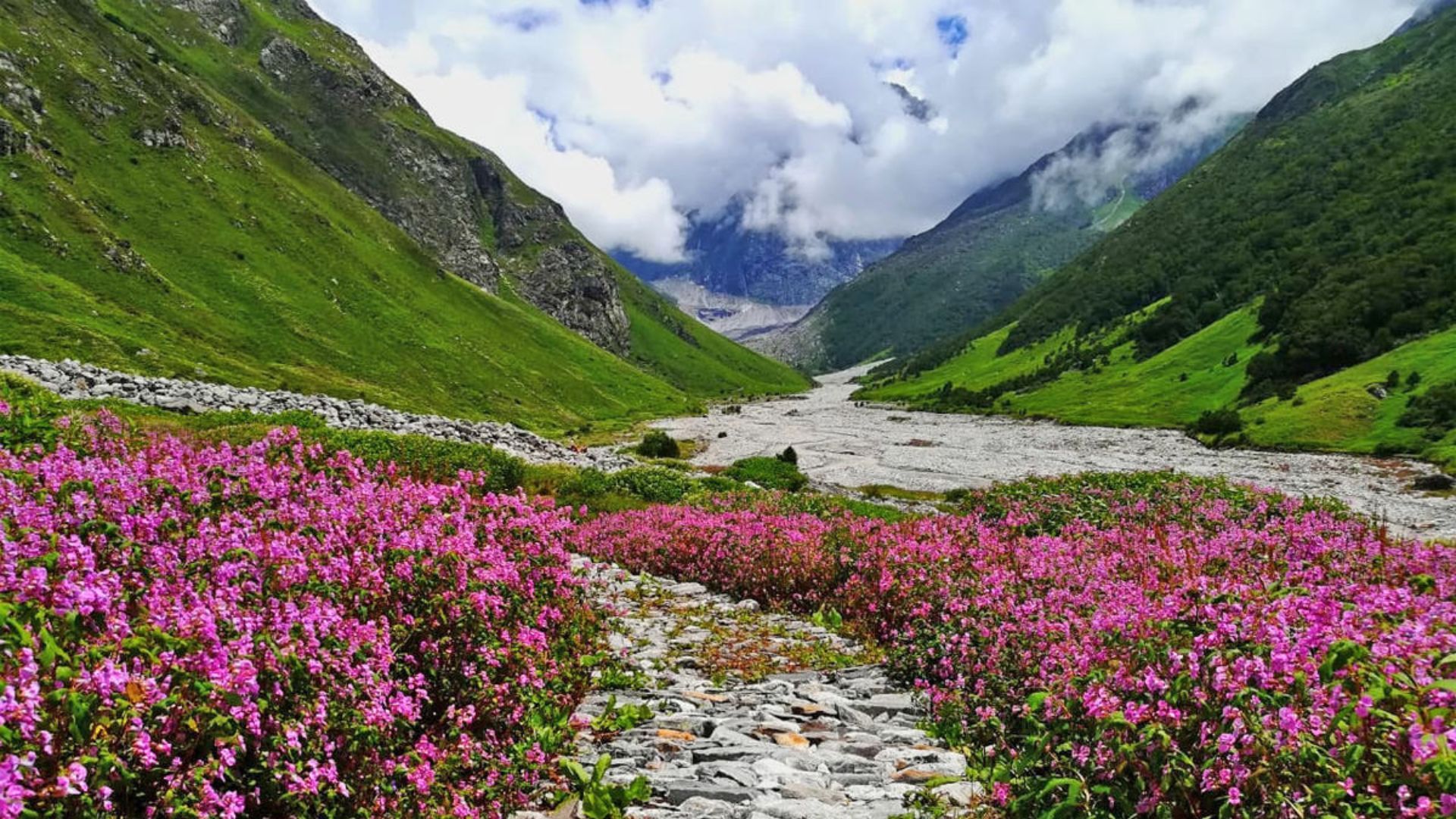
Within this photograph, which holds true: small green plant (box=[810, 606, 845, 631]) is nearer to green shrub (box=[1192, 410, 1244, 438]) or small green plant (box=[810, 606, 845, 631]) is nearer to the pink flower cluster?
the pink flower cluster

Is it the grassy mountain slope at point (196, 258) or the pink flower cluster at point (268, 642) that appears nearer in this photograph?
the pink flower cluster at point (268, 642)

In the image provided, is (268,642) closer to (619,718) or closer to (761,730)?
(619,718)

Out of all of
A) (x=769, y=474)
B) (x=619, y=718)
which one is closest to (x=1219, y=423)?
(x=769, y=474)

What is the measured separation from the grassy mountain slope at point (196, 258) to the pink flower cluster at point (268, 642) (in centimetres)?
6163

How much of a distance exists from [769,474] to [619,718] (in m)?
42.8

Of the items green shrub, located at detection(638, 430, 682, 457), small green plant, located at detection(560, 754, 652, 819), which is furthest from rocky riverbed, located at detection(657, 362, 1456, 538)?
small green plant, located at detection(560, 754, 652, 819)

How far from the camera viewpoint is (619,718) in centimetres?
826

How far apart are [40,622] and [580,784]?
398cm

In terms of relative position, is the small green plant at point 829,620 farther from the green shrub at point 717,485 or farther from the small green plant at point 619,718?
the green shrub at point 717,485

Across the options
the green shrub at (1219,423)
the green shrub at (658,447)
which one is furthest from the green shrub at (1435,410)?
the green shrub at (658,447)

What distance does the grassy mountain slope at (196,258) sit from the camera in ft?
234

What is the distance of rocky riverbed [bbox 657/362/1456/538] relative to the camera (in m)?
52.1

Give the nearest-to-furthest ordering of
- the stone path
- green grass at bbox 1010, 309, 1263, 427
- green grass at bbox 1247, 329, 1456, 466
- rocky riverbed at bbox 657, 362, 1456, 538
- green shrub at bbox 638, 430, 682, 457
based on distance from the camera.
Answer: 1. the stone path
2. rocky riverbed at bbox 657, 362, 1456, 538
3. green grass at bbox 1247, 329, 1456, 466
4. green shrub at bbox 638, 430, 682, 457
5. green grass at bbox 1010, 309, 1263, 427

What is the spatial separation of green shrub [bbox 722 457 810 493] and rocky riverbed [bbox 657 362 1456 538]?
332 inches
